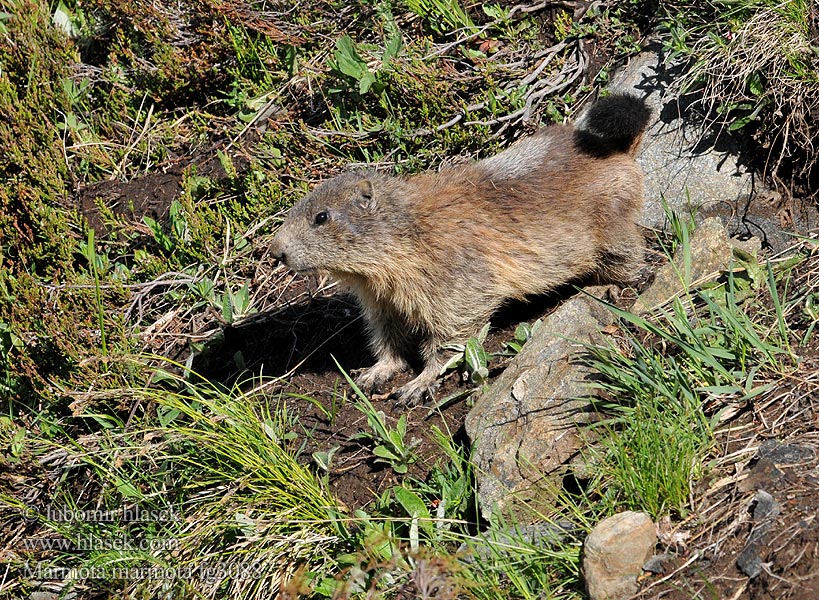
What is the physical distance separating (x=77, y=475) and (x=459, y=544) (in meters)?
2.67

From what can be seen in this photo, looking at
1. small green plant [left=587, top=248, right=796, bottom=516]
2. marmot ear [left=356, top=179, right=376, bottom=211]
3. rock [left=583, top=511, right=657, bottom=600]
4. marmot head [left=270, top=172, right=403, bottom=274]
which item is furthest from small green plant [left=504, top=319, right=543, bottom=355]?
rock [left=583, top=511, right=657, bottom=600]

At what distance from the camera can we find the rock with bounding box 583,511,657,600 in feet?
11.1

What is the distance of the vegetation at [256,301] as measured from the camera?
405 cm

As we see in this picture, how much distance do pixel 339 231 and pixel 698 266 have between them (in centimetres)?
227

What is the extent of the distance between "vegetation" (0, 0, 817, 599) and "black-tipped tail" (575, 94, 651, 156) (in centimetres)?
57

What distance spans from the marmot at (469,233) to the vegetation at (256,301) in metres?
0.43

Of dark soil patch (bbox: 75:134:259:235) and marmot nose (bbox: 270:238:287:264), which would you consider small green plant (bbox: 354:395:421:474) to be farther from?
dark soil patch (bbox: 75:134:259:235)

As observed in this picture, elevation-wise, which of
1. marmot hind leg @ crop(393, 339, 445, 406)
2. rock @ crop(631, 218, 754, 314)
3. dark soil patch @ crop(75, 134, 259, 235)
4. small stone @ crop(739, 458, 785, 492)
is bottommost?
small stone @ crop(739, 458, 785, 492)

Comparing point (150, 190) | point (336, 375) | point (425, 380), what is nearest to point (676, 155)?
point (425, 380)

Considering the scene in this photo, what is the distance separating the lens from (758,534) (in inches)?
133

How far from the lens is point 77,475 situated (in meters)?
5.50

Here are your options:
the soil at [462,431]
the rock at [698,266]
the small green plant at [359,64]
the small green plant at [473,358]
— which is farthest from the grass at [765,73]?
the small green plant at [473,358]

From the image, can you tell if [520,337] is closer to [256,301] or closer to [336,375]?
[336,375]

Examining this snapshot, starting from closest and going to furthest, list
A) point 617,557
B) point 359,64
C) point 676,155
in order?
point 617,557
point 676,155
point 359,64
